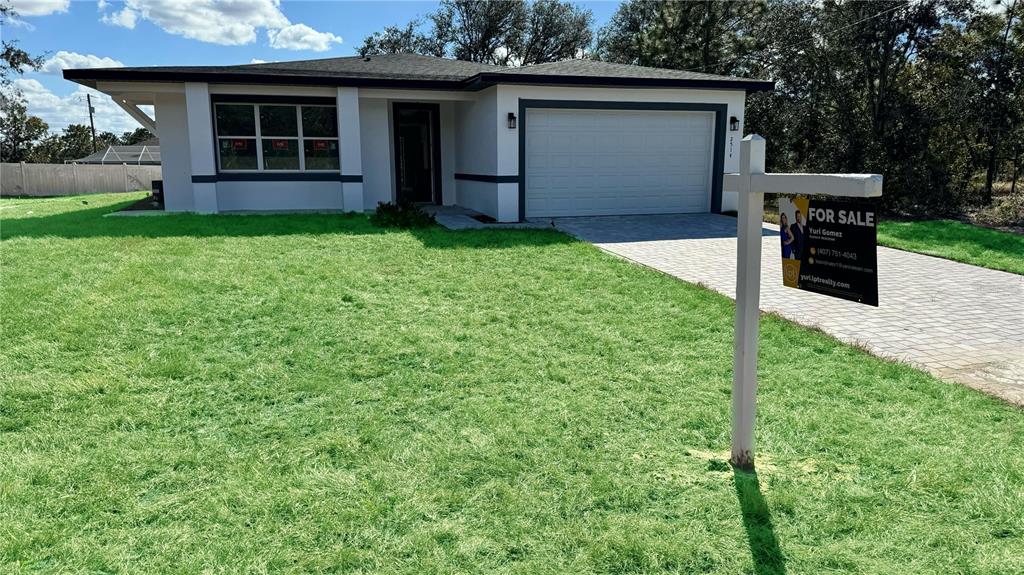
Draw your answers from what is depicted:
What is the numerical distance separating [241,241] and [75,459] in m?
7.09

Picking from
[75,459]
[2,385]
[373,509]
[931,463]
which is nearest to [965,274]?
[931,463]

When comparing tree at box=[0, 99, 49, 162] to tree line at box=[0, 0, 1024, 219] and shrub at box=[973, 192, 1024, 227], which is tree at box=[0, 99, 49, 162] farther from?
shrub at box=[973, 192, 1024, 227]

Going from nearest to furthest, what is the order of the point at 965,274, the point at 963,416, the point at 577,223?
the point at 963,416
the point at 965,274
the point at 577,223

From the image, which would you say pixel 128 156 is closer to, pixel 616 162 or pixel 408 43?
pixel 408 43

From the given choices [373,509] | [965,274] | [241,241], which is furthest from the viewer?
[241,241]

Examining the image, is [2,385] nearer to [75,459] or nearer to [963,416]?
[75,459]

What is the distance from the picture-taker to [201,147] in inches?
548

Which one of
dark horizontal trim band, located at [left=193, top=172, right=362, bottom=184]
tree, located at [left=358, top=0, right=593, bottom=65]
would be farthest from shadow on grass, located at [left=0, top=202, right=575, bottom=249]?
tree, located at [left=358, top=0, right=593, bottom=65]

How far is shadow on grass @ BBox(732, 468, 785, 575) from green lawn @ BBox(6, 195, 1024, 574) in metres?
0.01

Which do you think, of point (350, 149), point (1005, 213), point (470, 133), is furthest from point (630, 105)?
point (1005, 213)

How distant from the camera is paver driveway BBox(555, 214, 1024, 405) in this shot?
519 cm

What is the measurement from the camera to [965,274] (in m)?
8.59

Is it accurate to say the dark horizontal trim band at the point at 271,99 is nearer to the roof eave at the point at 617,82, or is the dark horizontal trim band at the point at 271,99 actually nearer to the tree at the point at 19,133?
the roof eave at the point at 617,82

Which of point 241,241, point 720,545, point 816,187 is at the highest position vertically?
point 816,187
